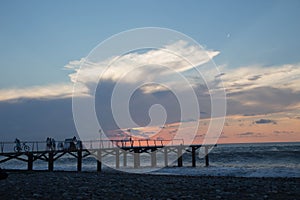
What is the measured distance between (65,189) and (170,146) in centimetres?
3859

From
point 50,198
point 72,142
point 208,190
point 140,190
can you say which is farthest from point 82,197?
point 72,142

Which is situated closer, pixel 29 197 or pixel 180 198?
pixel 29 197

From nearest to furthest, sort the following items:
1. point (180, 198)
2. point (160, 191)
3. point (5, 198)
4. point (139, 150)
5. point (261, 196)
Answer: point (5, 198)
point (180, 198)
point (261, 196)
point (160, 191)
point (139, 150)

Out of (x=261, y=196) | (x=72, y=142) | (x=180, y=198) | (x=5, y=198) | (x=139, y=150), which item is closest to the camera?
(x=5, y=198)

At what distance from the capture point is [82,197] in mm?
12766

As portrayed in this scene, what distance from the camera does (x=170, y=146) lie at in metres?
52.5

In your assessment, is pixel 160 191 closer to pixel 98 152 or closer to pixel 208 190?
pixel 208 190

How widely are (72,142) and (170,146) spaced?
16841mm

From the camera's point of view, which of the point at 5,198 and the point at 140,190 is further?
the point at 140,190

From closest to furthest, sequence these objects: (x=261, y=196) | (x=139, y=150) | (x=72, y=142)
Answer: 1. (x=261, y=196)
2. (x=72, y=142)
3. (x=139, y=150)

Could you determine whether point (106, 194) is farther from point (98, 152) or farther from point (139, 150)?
point (139, 150)

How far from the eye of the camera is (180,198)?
1328 cm

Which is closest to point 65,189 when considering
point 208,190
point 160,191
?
point 160,191

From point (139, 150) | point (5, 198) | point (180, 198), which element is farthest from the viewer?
point (139, 150)
